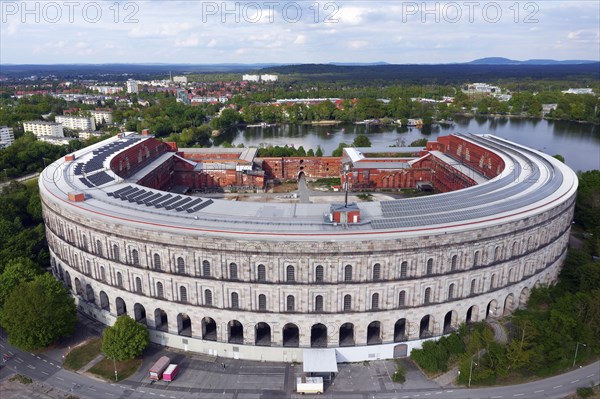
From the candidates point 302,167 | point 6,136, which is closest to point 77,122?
point 6,136

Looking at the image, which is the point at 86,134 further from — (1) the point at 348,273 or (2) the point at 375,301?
(2) the point at 375,301

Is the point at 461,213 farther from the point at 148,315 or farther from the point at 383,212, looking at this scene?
the point at 148,315

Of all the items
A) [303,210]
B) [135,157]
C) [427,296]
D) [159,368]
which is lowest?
[159,368]

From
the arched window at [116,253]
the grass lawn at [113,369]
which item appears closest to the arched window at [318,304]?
the grass lawn at [113,369]

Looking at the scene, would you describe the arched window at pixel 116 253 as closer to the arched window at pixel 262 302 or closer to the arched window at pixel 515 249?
the arched window at pixel 262 302

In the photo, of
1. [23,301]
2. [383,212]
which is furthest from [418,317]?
[23,301]

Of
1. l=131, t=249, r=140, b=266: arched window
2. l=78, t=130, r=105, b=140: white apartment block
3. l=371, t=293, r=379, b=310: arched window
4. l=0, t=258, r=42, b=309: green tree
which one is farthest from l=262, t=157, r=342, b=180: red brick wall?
l=78, t=130, r=105, b=140: white apartment block
